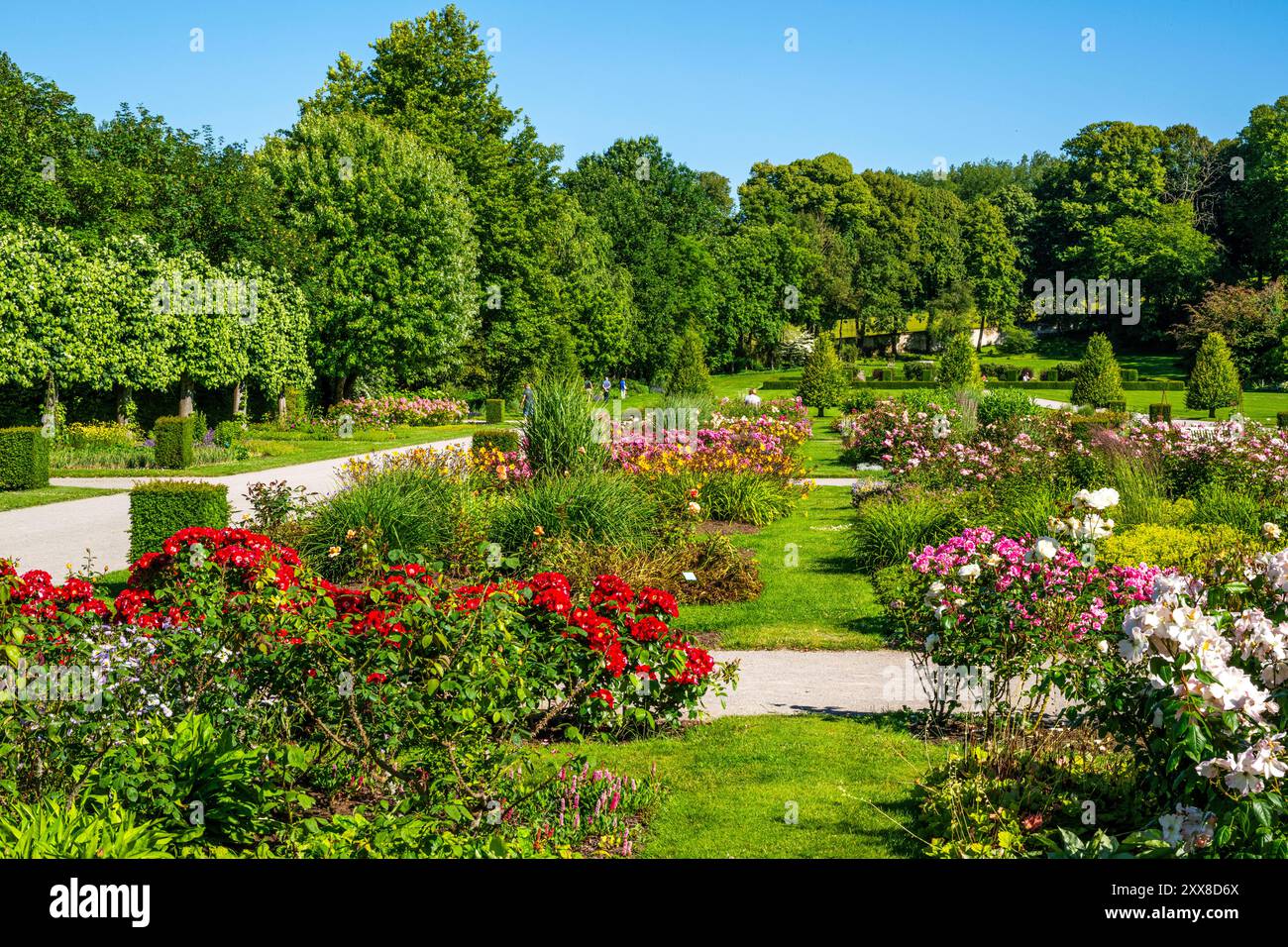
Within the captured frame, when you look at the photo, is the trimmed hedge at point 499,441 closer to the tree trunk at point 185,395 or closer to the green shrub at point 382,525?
the green shrub at point 382,525

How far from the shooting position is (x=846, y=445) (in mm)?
21531

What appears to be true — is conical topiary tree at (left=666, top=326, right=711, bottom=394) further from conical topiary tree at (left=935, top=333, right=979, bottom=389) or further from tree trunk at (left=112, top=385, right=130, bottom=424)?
tree trunk at (left=112, top=385, right=130, bottom=424)

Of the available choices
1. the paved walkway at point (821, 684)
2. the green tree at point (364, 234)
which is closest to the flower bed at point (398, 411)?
the green tree at point (364, 234)

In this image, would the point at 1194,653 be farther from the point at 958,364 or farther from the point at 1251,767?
the point at 958,364

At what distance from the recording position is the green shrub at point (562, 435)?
505 inches

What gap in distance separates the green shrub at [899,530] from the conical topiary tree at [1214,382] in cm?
2443

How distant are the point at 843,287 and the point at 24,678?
5477 cm

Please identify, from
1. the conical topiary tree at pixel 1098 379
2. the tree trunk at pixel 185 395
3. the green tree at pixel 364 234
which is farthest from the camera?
the conical topiary tree at pixel 1098 379

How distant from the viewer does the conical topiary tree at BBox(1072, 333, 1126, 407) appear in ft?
102

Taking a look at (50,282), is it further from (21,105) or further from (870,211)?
(870,211)

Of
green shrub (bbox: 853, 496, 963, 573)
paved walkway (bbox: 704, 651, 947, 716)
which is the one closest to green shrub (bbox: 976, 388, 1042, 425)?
green shrub (bbox: 853, 496, 963, 573)

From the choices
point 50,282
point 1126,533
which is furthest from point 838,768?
point 50,282

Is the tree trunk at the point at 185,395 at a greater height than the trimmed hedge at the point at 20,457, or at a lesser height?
greater

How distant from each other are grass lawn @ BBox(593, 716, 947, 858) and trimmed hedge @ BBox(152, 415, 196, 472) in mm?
15066
